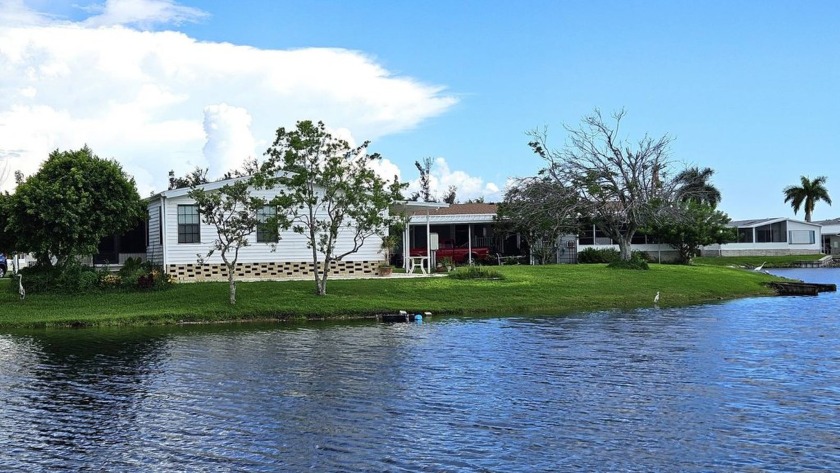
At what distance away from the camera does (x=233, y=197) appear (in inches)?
1128

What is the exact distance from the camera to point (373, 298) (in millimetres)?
29953

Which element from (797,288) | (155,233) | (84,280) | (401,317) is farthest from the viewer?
(797,288)

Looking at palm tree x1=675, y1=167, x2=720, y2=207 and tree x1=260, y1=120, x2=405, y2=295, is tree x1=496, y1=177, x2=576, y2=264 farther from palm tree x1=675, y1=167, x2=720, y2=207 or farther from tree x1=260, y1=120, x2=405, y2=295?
tree x1=260, y1=120, x2=405, y2=295

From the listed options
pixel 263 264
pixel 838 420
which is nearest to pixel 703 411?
pixel 838 420

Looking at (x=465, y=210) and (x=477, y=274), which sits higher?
(x=465, y=210)

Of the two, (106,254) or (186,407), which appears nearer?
(186,407)

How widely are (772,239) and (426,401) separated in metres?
70.7

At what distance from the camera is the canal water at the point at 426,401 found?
1065cm

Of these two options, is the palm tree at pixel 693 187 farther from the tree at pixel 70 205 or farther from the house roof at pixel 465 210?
the tree at pixel 70 205

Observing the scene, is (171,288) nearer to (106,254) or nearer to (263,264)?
(263,264)

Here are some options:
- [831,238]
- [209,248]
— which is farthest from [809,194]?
[209,248]

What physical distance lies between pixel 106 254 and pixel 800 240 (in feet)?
211

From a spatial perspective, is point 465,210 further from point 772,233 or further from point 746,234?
point 772,233

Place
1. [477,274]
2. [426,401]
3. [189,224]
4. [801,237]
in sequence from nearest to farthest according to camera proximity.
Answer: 1. [426,401]
2. [189,224]
3. [477,274]
4. [801,237]
